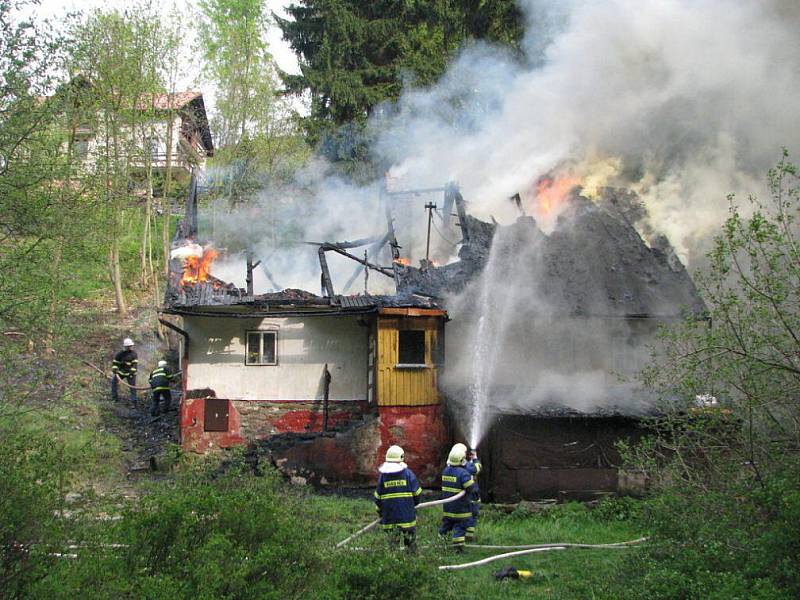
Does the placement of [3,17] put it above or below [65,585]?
above

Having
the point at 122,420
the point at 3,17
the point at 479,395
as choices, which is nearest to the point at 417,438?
the point at 479,395

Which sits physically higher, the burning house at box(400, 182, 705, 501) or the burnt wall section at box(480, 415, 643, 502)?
the burning house at box(400, 182, 705, 501)

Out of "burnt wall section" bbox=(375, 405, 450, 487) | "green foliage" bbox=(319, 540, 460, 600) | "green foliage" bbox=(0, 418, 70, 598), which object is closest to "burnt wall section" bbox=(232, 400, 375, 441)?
"burnt wall section" bbox=(375, 405, 450, 487)

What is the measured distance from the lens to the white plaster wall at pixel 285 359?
19.5 meters

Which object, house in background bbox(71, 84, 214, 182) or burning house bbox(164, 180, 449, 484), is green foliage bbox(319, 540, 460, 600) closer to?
burning house bbox(164, 180, 449, 484)

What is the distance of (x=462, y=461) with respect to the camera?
36.0ft

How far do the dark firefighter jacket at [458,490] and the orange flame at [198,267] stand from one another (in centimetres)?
1108

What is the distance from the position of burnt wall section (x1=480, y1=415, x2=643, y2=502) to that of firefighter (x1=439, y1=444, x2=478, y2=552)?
4.14 meters

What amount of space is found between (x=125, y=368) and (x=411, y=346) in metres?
9.23

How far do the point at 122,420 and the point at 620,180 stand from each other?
18.9 m

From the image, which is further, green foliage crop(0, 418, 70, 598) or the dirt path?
the dirt path

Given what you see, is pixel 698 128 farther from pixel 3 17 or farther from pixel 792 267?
pixel 3 17

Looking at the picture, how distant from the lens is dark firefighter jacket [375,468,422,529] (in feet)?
32.1

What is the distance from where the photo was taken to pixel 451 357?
20.1 metres
